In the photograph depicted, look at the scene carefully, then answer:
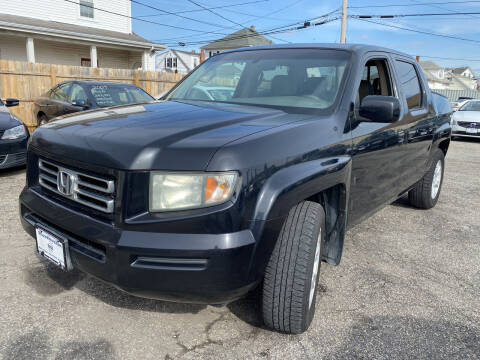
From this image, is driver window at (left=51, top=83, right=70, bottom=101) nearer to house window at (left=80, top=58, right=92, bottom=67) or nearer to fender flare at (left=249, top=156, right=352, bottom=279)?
fender flare at (left=249, top=156, right=352, bottom=279)

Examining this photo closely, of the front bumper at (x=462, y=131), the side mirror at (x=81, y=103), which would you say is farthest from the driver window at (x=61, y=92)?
the front bumper at (x=462, y=131)

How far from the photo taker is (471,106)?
14039 millimetres

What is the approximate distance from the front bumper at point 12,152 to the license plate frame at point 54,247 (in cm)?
426

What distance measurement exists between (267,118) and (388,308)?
1.54 metres

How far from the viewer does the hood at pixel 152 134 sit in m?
1.85

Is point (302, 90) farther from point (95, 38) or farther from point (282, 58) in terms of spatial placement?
point (95, 38)

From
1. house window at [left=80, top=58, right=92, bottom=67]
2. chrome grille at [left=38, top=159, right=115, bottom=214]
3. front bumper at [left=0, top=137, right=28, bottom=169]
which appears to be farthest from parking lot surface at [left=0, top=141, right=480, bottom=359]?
house window at [left=80, top=58, right=92, bottom=67]

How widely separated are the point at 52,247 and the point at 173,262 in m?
0.82

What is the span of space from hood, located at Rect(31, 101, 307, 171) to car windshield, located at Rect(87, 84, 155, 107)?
5.68 meters

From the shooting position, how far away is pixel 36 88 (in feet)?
36.4

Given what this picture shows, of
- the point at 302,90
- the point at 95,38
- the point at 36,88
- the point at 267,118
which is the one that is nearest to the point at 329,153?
the point at 267,118

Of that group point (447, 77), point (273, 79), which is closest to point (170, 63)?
point (273, 79)

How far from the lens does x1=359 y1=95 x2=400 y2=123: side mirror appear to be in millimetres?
2574

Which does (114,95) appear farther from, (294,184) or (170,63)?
(170,63)
